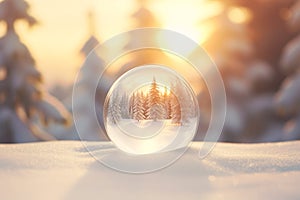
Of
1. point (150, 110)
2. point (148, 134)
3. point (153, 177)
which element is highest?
point (150, 110)

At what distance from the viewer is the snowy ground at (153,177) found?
1.25 m

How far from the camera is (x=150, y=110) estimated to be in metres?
1.37

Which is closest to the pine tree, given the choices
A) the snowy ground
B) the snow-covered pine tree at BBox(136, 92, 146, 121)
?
the snow-covered pine tree at BBox(136, 92, 146, 121)

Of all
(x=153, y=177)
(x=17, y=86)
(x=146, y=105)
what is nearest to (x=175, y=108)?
(x=146, y=105)

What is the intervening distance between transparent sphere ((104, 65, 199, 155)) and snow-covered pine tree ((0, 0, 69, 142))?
1.49m

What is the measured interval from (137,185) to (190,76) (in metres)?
0.45

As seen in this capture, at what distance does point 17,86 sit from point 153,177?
1.93 metres

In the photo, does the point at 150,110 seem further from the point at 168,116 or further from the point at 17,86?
the point at 17,86

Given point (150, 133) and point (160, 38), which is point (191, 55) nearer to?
point (160, 38)

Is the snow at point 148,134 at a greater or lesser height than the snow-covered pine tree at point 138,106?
lesser

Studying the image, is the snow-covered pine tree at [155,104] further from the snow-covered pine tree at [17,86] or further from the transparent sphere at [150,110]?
the snow-covered pine tree at [17,86]

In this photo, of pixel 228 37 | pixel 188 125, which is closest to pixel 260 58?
pixel 228 37

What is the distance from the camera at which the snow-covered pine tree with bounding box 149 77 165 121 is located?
53.3 inches

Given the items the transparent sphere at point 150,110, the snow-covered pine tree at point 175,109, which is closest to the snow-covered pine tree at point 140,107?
the transparent sphere at point 150,110
